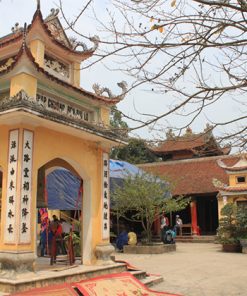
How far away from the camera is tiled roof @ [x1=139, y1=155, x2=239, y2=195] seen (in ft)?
73.4

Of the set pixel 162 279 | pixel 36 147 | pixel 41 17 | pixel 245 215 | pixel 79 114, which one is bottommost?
pixel 162 279

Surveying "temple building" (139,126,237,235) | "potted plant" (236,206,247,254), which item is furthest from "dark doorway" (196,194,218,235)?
"potted plant" (236,206,247,254)

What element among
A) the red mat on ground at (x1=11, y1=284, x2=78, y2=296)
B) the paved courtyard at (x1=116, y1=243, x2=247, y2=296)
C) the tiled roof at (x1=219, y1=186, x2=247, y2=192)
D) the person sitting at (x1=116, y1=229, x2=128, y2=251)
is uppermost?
the tiled roof at (x1=219, y1=186, x2=247, y2=192)

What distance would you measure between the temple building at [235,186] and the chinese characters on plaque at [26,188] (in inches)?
549

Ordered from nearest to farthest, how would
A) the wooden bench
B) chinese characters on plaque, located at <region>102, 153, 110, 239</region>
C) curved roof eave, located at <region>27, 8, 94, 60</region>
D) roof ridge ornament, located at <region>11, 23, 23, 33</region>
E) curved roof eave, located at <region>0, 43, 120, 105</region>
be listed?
curved roof eave, located at <region>0, 43, 120, 105</region> < curved roof eave, located at <region>27, 8, 94, 60</region> < roof ridge ornament, located at <region>11, 23, 23, 33</region> < chinese characters on plaque, located at <region>102, 153, 110, 239</region> < the wooden bench

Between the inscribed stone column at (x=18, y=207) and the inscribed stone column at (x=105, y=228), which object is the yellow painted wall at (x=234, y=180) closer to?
the inscribed stone column at (x=105, y=228)

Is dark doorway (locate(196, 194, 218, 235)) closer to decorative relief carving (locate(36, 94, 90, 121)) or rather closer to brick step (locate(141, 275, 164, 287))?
brick step (locate(141, 275, 164, 287))

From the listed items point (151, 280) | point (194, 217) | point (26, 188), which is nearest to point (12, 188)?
point (26, 188)

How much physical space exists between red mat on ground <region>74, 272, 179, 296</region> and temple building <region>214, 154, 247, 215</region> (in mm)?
13254

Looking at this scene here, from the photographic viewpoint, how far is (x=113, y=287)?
6762mm

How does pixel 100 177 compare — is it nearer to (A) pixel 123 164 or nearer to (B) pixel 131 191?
(B) pixel 131 191

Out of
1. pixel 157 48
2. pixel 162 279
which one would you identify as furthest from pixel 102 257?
pixel 157 48

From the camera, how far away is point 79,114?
8.78 metres

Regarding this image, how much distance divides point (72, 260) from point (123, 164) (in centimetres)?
951
